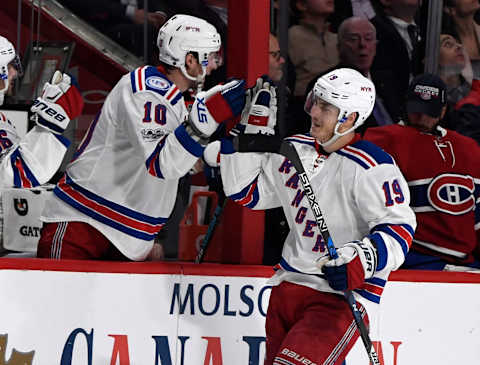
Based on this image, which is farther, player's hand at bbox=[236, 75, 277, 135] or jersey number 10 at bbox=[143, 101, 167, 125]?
jersey number 10 at bbox=[143, 101, 167, 125]

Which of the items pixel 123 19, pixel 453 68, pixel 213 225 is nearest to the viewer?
pixel 213 225

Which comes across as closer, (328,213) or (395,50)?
(328,213)

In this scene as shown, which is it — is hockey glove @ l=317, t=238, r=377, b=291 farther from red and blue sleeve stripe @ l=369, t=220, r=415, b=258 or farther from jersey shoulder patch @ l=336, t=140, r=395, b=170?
jersey shoulder patch @ l=336, t=140, r=395, b=170

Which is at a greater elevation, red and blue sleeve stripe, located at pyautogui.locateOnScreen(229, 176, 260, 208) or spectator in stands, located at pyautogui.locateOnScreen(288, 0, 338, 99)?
spectator in stands, located at pyautogui.locateOnScreen(288, 0, 338, 99)

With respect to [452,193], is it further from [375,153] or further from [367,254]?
[367,254]

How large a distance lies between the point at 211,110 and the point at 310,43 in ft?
7.13

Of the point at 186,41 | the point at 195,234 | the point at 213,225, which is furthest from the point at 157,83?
the point at 195,234

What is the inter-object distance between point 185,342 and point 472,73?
286 centimetres

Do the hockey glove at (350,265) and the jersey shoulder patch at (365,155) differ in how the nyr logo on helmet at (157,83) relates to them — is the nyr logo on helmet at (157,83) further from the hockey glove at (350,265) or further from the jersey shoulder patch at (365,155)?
Answer: the hockey glove at (350,265)

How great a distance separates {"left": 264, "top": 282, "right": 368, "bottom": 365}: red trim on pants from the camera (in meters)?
3.29

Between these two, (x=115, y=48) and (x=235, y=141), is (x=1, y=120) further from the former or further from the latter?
(x=115, y=48)

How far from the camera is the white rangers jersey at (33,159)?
3729 millimetres

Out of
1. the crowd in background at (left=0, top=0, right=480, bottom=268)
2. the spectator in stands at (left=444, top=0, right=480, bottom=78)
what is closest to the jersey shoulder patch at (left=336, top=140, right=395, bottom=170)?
the crowd in background at (left=0, top=0, right=480, bottom=268)

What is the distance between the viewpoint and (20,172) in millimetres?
3729
